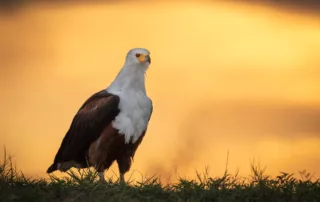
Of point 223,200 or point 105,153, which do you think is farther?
point 105,153

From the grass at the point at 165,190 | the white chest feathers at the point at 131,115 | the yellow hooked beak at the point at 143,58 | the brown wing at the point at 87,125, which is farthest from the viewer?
the yellow hooked beak at the point at 143,58

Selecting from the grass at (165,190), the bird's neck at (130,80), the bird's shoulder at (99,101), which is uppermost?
the bird's neck at (130,80)

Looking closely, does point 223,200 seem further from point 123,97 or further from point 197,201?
point 123,97

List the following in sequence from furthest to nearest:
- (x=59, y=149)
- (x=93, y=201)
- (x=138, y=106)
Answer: (x=59, y=149)
(x=138, y=106)
(x=93, y=201)

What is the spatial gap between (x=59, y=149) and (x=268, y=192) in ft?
13.8

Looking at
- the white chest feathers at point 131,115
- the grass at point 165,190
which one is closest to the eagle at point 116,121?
the white chest feathers at point 131,115

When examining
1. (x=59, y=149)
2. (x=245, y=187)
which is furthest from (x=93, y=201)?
(x=59, y=149)

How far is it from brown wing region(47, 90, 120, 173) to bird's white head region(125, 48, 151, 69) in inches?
23.1

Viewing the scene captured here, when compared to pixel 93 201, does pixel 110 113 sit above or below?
Answer: above

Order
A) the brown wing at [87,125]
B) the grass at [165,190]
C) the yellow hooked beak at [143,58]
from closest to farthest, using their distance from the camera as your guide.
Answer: the grass at [165,190] < the brown wing at [87,125] < the yellow hooked beak at [143,58]

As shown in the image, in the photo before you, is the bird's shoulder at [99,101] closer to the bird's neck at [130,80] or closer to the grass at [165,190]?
the bird's neck at [130,80]

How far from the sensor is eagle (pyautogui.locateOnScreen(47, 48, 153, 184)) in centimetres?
1007

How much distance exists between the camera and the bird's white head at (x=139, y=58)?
10.3 m

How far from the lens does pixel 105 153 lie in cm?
1018
